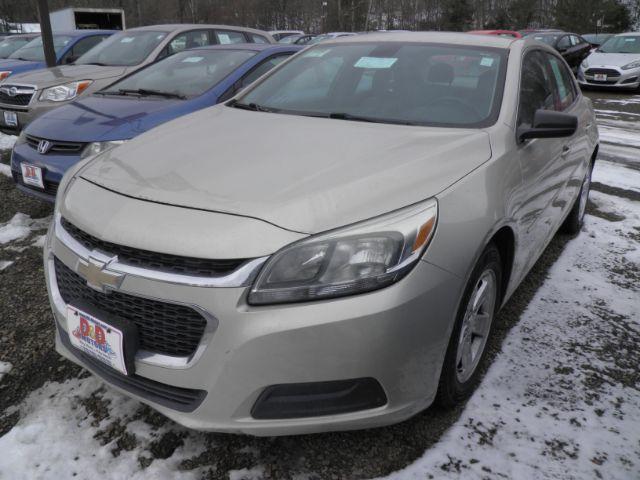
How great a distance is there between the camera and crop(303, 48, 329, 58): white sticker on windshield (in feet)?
11.0

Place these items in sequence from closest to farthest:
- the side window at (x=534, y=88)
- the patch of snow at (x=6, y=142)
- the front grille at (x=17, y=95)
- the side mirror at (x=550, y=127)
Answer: the side mirror at (x=550, y=127)
the side window at (x=534, y=88)
the front grille at (x=17, y=95)
the patch of snow at (x=6, y=142)

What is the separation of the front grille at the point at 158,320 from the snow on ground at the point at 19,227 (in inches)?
104

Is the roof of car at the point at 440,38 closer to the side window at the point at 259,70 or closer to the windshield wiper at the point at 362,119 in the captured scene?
the windshield wiper at the point at 362,119

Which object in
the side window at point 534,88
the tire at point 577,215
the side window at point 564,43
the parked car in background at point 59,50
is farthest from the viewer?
the side window at point 564,43

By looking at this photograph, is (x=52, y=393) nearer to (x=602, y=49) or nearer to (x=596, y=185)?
(x=596, y=185)

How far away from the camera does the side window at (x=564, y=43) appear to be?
16547 millimetres

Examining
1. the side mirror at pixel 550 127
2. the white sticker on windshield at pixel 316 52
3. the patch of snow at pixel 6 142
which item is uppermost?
the white sticker on windshield at pixel 316 52

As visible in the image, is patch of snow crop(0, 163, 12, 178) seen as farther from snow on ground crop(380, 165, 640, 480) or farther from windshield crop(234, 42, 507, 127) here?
snow on ground crop(380, 165, 640, 480)

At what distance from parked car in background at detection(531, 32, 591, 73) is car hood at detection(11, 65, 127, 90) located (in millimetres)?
13950

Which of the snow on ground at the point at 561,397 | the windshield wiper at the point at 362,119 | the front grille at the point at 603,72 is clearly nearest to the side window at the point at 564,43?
the front grille at the point at 603,72

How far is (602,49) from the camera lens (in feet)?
49.1

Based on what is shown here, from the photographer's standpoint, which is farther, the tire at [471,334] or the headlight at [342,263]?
the tire at [471,334]

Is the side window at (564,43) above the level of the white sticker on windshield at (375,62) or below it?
below

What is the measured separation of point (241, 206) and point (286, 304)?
0.37 metres
